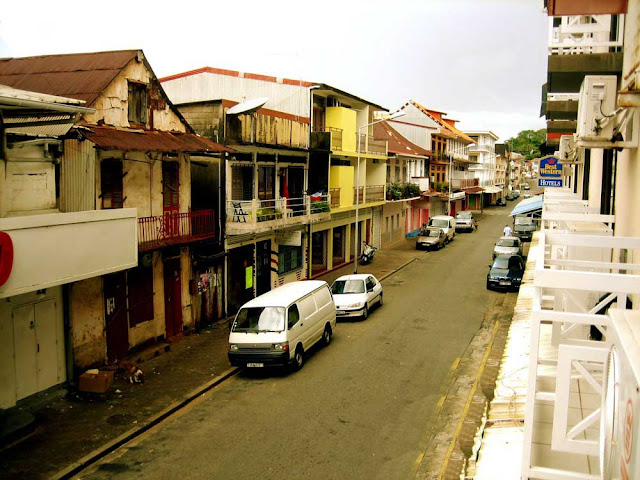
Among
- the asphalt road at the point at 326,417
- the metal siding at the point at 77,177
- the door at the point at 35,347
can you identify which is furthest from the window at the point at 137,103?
the asphalt road at the point at 326,417

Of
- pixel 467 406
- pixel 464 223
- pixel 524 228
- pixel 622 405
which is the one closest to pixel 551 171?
pixel 467 406

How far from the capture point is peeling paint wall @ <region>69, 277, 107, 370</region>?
14.7 metres

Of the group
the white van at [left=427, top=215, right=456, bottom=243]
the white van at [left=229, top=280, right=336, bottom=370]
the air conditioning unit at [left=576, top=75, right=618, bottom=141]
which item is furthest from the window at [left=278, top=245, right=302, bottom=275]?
the air conditioning unit at [left=576, top=75, right=618, bottom=141]

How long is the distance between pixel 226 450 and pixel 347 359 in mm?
6533

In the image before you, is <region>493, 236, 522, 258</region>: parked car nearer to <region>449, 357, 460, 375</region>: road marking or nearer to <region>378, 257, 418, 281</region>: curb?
<region>378, 257, 418, 281</region>: curb

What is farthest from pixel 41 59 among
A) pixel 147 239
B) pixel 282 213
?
pixel 282 213

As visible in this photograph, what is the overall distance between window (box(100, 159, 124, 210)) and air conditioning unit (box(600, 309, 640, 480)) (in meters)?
14.8

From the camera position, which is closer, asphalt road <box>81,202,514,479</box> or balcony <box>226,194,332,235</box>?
asphalt road <box>81,202,514,479</box>

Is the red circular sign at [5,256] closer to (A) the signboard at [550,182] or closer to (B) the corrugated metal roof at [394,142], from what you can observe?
(A) the signboard at [550,182]

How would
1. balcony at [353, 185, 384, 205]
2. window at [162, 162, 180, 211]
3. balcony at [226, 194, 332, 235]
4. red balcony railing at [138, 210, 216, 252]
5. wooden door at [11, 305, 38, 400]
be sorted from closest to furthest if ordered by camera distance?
wooden door at [11, 305, 38, 400] → red balcony railing at [138, 210, 216, 252] → window at [162, 162, 180, 211] → balcony at [226, 194, 332, 235] → balcony at [353, 185, 384, 205]

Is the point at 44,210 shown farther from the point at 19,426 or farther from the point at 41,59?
the point at 41,59

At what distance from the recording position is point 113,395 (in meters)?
14.4

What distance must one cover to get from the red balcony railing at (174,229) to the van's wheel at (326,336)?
501cm

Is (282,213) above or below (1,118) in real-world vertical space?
below
